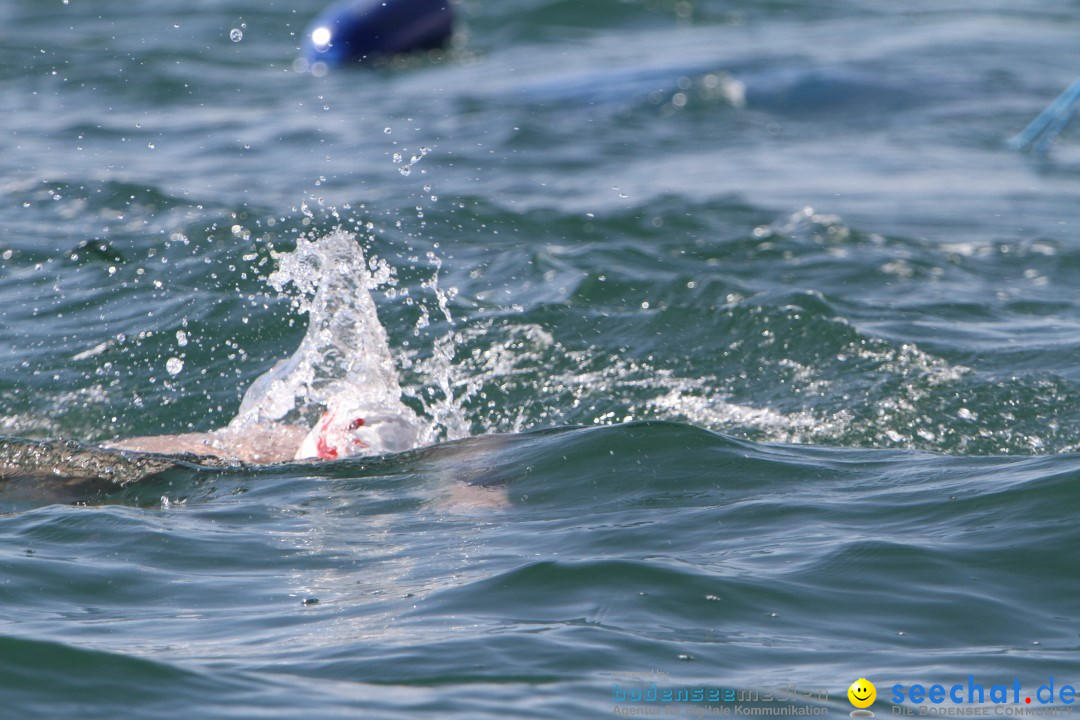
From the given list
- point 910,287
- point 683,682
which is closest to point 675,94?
point 910,287

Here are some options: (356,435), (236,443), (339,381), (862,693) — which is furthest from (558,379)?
(862,693)

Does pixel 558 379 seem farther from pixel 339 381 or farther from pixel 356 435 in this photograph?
pixel 356 435

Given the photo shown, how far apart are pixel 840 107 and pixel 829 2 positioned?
6185 millimetres

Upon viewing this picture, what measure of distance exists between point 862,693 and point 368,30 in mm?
11973

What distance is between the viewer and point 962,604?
4242 millimetres

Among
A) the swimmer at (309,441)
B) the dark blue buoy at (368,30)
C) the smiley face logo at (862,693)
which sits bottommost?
the smiley face logo at (862,693)

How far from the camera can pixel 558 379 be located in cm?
698

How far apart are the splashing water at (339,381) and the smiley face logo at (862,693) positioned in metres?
2.50

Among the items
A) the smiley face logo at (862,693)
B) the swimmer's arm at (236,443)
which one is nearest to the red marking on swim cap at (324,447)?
the swimmer's arm at (236,443)

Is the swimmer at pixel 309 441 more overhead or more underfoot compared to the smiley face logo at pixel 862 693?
more overhead

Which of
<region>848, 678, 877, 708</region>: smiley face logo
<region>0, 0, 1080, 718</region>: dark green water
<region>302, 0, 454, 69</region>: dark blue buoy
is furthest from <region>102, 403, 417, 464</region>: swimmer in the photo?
<region>302, 0, 454, 69</region>: dark blue buoy

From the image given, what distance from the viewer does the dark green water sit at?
155 inches

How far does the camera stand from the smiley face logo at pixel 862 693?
3590mm

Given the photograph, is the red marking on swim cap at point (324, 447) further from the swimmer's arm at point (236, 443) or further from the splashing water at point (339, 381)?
the swimmer's arm at point (236, 443)
